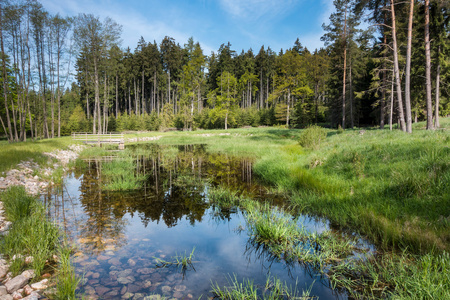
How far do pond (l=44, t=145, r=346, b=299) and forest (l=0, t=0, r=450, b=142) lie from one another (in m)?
15.3

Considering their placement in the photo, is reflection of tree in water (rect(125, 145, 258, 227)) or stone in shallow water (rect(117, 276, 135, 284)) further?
reflection of tree in water (rect(125, 145, 258, 227))

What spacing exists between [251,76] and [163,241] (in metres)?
56.6

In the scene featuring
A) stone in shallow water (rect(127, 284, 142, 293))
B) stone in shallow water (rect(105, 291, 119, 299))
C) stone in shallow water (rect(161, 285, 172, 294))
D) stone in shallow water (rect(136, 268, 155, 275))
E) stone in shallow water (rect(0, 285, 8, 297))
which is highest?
stone in shallow water (rect(0, 285, 8, 297))

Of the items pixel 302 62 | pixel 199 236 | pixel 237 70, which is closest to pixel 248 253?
pixel 199 236

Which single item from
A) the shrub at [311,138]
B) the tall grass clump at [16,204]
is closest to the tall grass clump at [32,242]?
the tall grass clump at [16,204]

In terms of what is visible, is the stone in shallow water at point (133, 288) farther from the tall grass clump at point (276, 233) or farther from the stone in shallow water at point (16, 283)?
the tall grass clump at point (276, 233)

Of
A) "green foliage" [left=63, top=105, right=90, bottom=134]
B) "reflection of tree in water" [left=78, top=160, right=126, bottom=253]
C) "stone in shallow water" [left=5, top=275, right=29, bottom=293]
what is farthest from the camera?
"green foliage" [left=63, top=105, right=90, bottom=134]

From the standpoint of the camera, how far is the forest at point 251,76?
19.1m

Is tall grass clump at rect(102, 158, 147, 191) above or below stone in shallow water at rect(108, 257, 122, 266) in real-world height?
above

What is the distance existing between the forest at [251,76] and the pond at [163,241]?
601 inches

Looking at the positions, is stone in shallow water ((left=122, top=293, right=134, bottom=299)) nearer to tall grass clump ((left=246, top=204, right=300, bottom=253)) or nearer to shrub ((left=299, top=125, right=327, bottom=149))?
tall grass clump ((left=246, top=204, right=300, bottom=253))

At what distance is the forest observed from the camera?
19.1 m

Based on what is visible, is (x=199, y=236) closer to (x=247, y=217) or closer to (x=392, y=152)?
(x=247, y=217)

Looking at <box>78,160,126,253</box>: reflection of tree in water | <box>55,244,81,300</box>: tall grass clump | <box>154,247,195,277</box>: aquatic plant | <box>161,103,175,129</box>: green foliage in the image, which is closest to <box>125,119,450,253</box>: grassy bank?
<box>154,247,195,277</box>: aquatic plant
